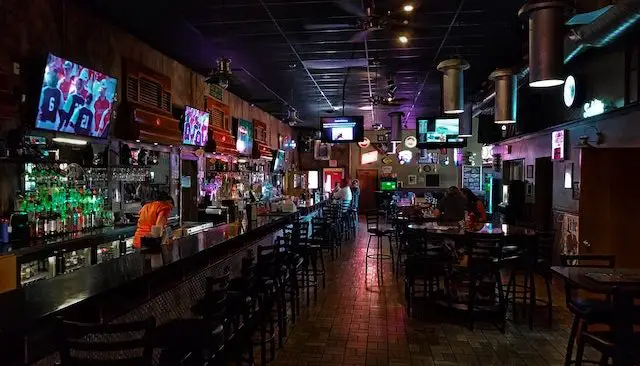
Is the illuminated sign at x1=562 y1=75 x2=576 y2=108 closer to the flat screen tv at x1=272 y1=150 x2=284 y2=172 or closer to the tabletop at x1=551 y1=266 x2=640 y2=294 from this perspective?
the tabletop at x1=551 y1=266 x2=640 y2=294

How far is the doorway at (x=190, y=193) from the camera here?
30.2ft

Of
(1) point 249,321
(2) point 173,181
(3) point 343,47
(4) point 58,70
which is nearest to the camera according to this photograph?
(1) point 249,321

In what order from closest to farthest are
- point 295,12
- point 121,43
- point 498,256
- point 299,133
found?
1. point 498,256
2. point 295,12
3. point 121,43
4. point 299,133

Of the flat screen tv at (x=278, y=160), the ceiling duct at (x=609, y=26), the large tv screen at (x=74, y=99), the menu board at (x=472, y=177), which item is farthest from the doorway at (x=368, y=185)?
the large tv screen at (x=74, y=99)

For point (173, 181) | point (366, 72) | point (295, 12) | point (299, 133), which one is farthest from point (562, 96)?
point (299, 133)

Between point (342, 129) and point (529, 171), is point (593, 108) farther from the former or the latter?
point (342, 129)

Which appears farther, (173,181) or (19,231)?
(173,181)

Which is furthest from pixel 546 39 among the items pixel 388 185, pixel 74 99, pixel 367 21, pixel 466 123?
pixel 388 185

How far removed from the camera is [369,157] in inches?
878

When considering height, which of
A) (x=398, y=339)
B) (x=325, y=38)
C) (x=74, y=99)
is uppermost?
(x=325, y=38)

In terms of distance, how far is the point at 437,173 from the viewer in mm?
21844

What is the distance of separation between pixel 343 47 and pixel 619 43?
3654 millimetres

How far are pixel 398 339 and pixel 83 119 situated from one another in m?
3.98

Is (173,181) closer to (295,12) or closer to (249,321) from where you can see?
(295,12)
